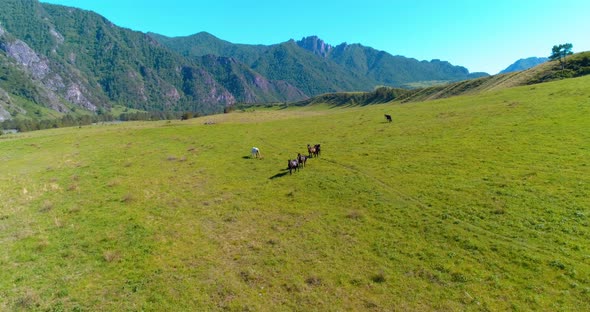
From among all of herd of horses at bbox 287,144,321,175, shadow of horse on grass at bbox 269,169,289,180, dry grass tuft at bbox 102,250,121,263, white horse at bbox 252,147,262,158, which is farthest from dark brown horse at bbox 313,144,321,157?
dry grass tuft at bbox 102,250,121,263

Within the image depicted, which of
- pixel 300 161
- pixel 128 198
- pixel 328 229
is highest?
pixel 300 161

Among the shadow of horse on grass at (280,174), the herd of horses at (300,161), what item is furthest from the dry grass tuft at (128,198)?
the herd of horses at (300,161)

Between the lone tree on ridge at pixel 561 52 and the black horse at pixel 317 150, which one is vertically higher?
the lone tree on ridge at pixel 561 52

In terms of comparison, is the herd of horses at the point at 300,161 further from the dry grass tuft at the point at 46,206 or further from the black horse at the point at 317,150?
the dry grass tuft at the point at 46,206

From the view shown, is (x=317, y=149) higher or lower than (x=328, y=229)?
higher

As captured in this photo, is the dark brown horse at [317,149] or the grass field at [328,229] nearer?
the grass field at [328,229]

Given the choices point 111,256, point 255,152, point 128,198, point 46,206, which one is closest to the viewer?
point 111,256

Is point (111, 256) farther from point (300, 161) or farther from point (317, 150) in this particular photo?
point (317, 150)

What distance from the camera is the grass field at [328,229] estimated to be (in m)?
15.2

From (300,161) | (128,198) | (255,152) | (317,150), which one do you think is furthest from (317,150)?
(128,198)

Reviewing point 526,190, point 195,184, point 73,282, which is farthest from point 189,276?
point 526,190

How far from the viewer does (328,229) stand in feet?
71.2

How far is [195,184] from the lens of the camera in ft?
110

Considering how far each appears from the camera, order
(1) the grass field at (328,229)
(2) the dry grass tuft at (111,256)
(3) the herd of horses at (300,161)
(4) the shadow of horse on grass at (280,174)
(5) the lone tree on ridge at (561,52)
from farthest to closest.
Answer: (5) the lone tree on ridge at (561,52)
(3) the herd of horses at (300,161)
(4) the shadow of horse on grass at (280,174)
(2) the dry grass tuft at (111,256)
(1) the grass field at (328,229)
